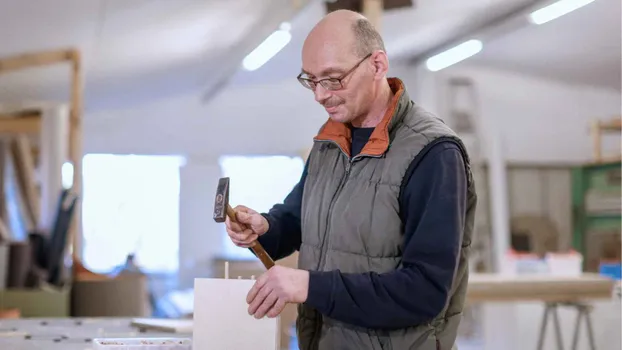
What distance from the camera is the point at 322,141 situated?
168cm

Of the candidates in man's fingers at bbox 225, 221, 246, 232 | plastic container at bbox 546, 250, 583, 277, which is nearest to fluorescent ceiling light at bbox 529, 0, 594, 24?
plastic container at bbox 546, 250, 583, 277

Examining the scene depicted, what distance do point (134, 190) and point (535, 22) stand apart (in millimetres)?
4995

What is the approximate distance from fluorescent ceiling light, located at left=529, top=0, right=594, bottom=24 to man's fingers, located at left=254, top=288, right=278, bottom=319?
4311 millimetres

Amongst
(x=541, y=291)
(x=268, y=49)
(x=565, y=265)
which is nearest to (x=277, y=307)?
(x=541, y=291)

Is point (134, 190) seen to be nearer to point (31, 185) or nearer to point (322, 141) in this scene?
point (31, 185)

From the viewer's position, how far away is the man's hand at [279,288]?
52.6 inches

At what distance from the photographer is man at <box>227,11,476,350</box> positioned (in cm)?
135


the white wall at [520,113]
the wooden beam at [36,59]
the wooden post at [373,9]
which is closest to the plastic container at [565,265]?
the wooden post at [373,9]

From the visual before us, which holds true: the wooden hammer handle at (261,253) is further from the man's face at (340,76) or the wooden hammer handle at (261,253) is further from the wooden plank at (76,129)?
the wooden plank at (76,129)

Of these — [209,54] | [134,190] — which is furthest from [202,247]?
[209,54]

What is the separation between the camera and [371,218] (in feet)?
4.81

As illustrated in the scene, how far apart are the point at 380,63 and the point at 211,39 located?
4.87 meters

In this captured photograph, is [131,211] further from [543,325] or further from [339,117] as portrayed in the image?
[339,117]

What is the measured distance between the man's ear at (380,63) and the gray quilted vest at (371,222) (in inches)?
2.9
